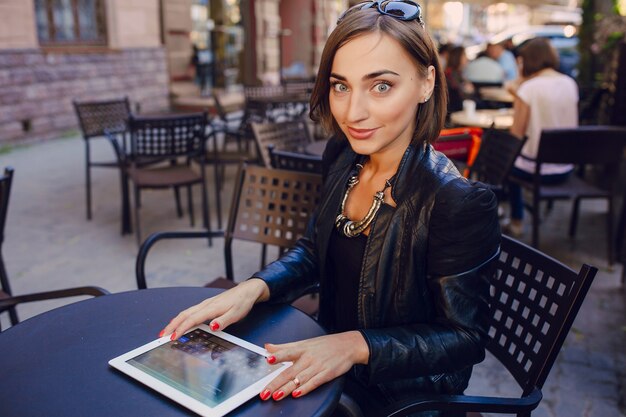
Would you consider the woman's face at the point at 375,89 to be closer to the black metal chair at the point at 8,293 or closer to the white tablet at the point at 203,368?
the white tablet at the point at 203,368

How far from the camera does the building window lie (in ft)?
29.7

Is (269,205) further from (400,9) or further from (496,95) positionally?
(496,95)

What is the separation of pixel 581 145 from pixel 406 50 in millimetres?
3095

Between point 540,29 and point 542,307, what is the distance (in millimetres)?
17921

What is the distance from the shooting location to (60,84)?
363 inches

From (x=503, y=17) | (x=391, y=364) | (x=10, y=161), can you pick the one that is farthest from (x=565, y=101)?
(x=503, y=17)

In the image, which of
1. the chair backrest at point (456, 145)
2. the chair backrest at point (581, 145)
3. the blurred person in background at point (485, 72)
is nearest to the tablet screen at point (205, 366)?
the chair backrest at point (456, 145)

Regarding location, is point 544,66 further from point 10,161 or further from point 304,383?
point 10,161

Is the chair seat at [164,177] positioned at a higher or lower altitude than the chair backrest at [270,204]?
lower

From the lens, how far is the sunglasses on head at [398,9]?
1.46m

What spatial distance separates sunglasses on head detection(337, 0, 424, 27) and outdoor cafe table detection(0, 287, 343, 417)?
823mm

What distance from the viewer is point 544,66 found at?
473 cm

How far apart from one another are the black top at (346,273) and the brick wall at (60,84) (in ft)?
25.8

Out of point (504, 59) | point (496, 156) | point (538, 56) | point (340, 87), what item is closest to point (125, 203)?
point (496, 156)
